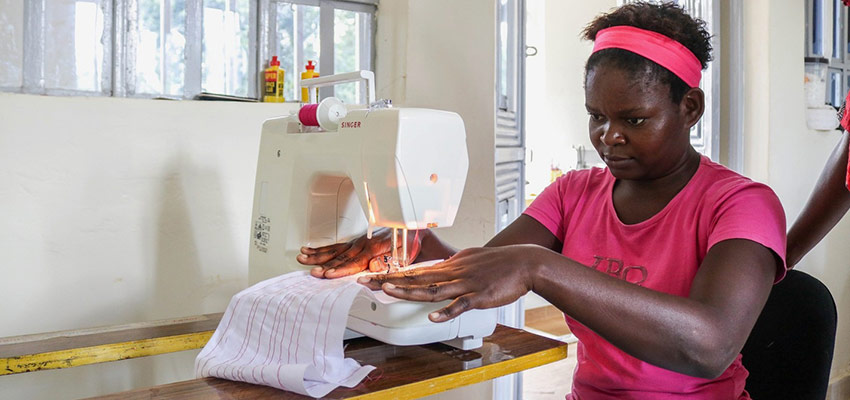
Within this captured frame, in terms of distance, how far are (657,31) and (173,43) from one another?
1233 mm

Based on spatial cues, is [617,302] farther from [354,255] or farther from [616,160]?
[354,255]

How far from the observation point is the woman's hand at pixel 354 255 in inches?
50.3

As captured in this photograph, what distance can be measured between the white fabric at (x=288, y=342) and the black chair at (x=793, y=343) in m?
0.77

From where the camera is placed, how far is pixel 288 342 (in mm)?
1017

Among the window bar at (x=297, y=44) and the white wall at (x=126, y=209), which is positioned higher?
the window bar at (x=297, y=44)

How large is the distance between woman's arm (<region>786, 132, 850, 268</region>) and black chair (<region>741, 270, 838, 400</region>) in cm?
20

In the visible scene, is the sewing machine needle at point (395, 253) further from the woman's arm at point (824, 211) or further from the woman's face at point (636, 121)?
the woman's arm at point (824, 211)

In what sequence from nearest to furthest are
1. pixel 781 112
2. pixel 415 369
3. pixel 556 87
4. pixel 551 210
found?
pixel 415 369, pixel 551 210, pixel 781 112, pixel 556 87

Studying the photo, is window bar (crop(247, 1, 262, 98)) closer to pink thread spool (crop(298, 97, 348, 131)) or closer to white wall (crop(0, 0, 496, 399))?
white wall (crop(0, 0, 496, 399))

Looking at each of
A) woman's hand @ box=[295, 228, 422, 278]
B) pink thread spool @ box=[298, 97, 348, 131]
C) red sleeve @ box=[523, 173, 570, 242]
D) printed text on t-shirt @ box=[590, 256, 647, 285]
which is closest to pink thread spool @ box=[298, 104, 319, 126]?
pink thread spool @ box=[298, 97, 348, 131]

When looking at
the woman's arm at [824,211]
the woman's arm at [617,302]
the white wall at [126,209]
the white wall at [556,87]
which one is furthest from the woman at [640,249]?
the white wall at [556,87]

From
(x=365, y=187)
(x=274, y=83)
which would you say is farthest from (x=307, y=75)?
(x=365, y=187)

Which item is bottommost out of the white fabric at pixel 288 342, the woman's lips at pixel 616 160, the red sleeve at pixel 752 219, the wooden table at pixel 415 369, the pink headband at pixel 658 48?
the wooden table at pixel 415 369

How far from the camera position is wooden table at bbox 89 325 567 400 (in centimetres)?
94
